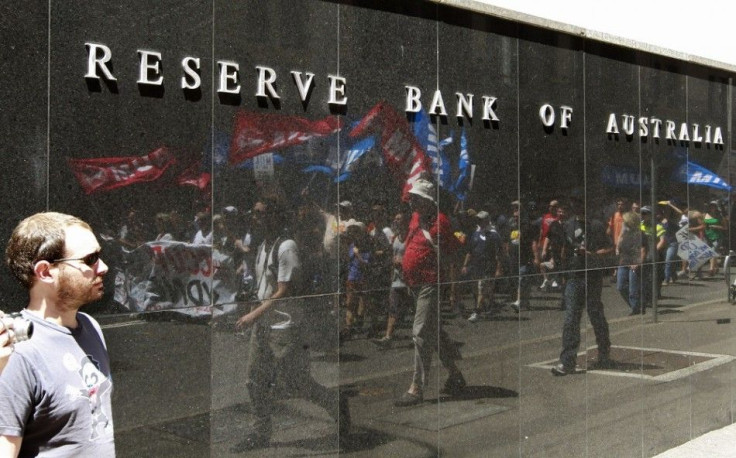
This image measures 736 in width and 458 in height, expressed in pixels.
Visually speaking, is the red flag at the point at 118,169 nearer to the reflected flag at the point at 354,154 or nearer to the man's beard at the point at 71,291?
the reflected flag at the point at 354,154

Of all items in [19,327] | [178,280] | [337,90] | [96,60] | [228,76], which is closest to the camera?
[19,327]


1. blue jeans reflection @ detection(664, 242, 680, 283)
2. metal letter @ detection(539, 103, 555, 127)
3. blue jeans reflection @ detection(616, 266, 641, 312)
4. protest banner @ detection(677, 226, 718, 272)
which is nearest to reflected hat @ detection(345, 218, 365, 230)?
metal letter @ detection(539, 103, 555, 127)

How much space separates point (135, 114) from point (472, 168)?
2749 mm

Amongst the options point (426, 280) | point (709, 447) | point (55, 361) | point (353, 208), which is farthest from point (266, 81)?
point (709, 447)

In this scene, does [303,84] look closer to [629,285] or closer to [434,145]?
[434,145]

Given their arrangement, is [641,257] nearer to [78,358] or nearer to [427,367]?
[427,367]

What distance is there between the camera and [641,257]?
848 cm

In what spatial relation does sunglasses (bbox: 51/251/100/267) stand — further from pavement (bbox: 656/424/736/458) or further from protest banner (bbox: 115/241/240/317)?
pavement (bbox: 656/424/736/458)

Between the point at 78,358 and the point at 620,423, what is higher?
the point at 78,358

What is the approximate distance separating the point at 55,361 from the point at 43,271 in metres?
0.29

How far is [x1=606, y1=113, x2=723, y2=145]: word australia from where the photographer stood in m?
8.21

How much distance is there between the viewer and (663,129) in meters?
8.76

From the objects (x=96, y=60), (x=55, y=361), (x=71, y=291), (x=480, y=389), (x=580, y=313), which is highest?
(x=96, y=60)

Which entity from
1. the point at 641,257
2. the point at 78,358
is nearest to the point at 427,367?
the point at 641,257
